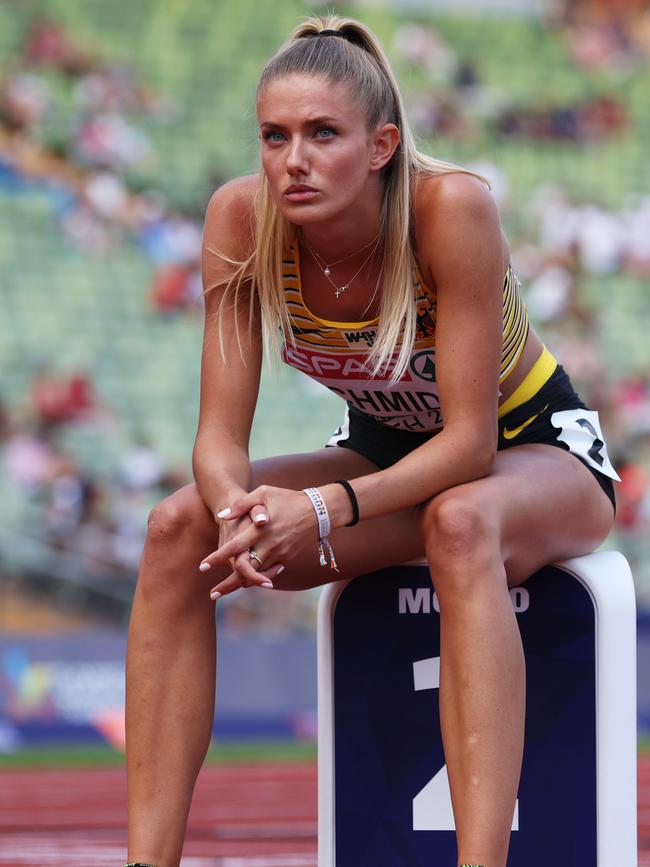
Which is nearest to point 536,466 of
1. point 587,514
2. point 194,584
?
point 587,514

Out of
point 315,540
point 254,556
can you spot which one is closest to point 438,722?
point 315,540

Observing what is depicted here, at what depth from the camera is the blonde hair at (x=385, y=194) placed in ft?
8.00

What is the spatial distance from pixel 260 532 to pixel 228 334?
0.51m

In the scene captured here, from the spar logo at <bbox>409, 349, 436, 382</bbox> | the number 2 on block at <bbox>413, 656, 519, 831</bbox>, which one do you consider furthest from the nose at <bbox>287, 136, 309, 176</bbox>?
the number 2 on block at <bbox>413, 656, 519, 831</bbox>

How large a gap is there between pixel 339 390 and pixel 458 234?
449mm

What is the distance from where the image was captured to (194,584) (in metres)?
2.47

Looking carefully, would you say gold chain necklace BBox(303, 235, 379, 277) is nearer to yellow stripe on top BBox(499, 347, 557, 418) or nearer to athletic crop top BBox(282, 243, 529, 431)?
athletic crop top BBox(282, 243, 529, 431)

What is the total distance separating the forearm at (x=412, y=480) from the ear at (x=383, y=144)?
50cm

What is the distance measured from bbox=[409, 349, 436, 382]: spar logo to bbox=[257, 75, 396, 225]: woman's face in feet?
1.03

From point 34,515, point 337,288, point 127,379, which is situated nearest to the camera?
point 337,288

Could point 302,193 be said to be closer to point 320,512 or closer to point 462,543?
point 320,512

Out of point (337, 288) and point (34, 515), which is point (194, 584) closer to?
point (337, 288)

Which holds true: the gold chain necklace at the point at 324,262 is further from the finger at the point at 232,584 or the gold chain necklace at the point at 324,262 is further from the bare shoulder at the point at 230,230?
the finger at the point at 232,584

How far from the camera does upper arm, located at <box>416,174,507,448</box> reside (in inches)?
94.6
